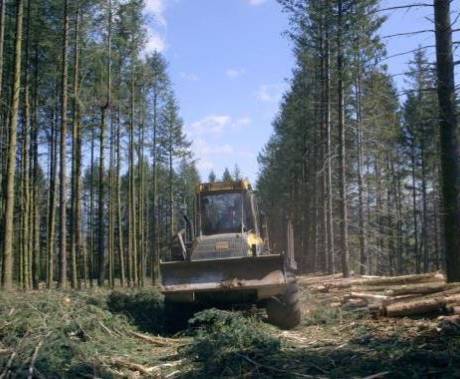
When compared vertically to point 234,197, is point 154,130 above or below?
above

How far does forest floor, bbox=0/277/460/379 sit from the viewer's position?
7172mm

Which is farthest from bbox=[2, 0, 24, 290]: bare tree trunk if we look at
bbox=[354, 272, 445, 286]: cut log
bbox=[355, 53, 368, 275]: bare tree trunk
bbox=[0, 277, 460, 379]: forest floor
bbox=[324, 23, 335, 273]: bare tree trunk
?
bbox=[355, 53, 368, 275]: bare tree trunk

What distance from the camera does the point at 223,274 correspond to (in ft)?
37.9

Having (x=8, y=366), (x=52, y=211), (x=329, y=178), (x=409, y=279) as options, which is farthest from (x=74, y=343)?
(x=329, y=178)

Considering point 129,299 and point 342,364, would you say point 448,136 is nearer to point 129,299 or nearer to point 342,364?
point 342,364

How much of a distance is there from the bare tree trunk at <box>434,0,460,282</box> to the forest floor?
2.25 m

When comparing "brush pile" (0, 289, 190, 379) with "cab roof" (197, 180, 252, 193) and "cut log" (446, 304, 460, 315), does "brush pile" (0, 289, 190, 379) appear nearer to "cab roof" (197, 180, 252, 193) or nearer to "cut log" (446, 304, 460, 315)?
"cab roof" (197, 180, 252, 193)

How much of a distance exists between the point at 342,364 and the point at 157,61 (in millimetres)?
33765

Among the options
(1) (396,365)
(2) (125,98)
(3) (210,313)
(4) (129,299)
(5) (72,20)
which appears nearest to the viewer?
(1) (396,365)

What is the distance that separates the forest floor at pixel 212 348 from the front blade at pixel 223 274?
0.76m

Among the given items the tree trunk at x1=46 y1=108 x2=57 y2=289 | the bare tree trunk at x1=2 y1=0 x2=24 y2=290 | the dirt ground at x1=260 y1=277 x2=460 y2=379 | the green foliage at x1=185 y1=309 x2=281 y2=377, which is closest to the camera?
the dirt ground at x1=260 y1=277 x2=460 y2=379

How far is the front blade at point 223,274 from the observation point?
1132 cm

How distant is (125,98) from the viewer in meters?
32.8

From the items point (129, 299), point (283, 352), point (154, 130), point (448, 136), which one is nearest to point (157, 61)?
point (154, 130)
